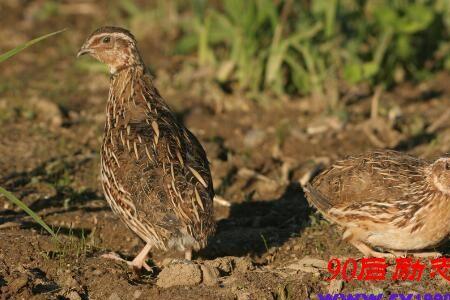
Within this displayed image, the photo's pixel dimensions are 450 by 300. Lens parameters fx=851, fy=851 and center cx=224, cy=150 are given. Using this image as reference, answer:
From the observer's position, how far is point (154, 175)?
664 cm

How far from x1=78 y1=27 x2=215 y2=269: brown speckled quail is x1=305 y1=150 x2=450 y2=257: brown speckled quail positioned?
1.07 m

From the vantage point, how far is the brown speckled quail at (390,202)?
261 inches

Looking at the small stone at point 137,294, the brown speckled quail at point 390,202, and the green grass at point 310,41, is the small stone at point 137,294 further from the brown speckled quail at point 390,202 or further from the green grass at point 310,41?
the green grass at point 310,41

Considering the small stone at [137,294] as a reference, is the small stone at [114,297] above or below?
below

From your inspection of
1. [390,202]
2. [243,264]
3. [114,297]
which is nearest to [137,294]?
[114,297]

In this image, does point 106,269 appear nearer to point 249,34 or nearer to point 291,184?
point 291,184

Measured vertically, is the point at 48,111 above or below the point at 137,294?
above

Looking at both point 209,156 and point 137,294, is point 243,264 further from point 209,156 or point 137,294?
point 209,156

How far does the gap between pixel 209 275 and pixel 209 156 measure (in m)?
3.03

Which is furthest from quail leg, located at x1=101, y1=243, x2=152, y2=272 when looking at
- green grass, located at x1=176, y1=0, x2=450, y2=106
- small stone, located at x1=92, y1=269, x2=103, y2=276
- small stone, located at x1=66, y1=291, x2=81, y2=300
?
→ green grass, located at x1=176, y1=0, x2=450, y2=106

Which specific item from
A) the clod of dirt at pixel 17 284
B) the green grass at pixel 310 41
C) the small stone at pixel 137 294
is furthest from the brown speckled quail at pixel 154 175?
the green grass at pixel 310 41

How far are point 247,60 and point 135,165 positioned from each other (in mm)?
4224

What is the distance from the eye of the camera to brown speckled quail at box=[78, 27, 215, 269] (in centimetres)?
657

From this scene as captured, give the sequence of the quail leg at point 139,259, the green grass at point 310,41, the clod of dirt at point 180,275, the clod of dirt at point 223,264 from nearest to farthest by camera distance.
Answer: the clod of dirt at point 180,275 < the clod of dirt at point 223,264 < the quail leg at point 139,259 < the green grass at point 310,41
